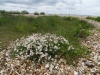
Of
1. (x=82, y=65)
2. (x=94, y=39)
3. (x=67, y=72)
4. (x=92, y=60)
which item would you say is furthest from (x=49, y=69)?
(x=94, y=39)

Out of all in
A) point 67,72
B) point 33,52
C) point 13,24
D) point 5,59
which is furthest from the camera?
point 13,24

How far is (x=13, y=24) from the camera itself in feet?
36.4

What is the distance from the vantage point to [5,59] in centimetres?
598

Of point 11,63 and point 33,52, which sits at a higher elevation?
point 33,52

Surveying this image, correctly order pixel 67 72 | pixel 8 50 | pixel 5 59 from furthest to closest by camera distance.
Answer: pixel 8 50 → pixel 5 59 → pixel 67 72

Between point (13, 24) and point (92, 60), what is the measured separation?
664 cm

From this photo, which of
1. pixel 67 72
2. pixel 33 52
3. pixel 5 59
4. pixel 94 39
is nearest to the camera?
pixel 67 72

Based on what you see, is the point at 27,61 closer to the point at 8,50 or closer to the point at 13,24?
the point at 8,50

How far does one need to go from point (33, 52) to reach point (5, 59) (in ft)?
3.79

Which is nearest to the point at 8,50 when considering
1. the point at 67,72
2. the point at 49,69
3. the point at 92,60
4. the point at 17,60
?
the point at 17,60

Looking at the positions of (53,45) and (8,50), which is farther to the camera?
(8,50)

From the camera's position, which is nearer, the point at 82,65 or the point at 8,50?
the point at 82,65

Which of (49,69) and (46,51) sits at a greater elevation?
(46,51)

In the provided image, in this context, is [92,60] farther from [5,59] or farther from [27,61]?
[5,59]
